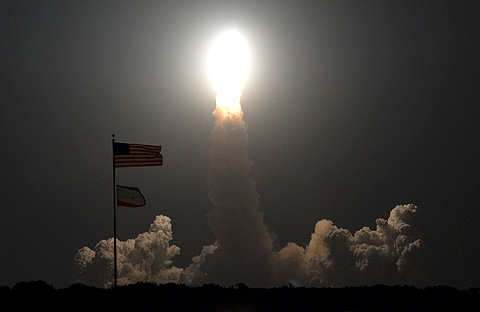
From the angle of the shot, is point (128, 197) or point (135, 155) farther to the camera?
point (135, 155)

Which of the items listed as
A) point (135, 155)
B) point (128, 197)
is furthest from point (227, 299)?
point (135, 155)

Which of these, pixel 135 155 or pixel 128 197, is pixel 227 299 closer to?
pixel 128 197

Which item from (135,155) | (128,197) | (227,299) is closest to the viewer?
(227,299)

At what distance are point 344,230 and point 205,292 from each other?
68175mm

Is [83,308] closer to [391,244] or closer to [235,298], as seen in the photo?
[235,298]

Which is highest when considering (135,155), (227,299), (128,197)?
(135,155)

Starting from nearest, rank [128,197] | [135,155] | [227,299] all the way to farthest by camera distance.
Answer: [227,299] → [128,197] → [135,155]

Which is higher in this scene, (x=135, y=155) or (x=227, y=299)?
(x=135, y=155)

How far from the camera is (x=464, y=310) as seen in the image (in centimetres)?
7100

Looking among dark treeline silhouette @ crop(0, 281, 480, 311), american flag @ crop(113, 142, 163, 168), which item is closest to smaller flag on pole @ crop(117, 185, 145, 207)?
american flag @ crop(113, 142, 163, 168)

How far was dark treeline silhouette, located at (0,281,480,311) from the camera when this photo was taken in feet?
233

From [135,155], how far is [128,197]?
3.69 meters

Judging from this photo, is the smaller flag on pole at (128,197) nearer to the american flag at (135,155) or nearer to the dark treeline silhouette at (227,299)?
the american flag at (135,155)

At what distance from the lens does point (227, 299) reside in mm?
73438
